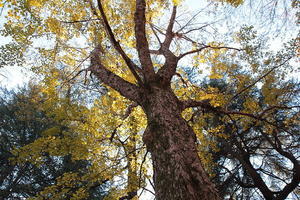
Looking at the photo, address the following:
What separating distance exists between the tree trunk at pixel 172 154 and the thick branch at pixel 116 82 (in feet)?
1.02

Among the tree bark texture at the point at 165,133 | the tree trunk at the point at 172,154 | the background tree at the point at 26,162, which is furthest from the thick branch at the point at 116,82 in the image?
the background tree at the point at 26,162

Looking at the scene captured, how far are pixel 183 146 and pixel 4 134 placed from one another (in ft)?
33.2

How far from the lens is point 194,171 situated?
199 cm

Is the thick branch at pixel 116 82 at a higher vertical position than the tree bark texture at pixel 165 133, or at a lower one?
higher

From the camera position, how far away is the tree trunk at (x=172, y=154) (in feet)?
5.98

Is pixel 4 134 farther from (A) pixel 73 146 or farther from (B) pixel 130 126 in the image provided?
(B) pixel 130 126

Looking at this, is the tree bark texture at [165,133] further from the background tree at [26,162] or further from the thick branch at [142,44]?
the background tree at [26,162]

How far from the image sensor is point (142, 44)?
11.3 feet

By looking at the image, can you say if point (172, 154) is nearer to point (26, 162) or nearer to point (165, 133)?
point (165, 133)

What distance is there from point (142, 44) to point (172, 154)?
2070 millimetres

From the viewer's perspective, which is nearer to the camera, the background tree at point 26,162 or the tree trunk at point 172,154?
the tree trunk at point 172,154

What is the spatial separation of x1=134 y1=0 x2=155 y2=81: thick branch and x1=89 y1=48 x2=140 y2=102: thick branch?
32 centimetres

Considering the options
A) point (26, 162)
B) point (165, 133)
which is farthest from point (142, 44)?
point (26, 162)

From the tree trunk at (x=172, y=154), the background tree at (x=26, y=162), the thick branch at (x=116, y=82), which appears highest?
the background tree at (x=26, y=162)
